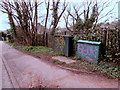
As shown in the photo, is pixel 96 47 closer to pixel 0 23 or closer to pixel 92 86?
pixel 92 86

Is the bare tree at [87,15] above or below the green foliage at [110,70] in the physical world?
above

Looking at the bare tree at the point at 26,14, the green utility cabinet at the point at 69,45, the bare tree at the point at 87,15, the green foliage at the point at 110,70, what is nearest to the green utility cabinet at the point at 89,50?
the green foliage at the point at 110,70

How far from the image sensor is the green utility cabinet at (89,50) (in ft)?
12.7

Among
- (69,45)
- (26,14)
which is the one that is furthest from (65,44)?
(26,14)

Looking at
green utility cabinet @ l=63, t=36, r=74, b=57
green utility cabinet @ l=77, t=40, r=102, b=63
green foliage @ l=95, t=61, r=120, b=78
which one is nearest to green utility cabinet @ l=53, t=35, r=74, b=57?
green utility cabinet @ l=63, t=36, r=74, b=57

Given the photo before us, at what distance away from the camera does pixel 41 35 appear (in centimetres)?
965

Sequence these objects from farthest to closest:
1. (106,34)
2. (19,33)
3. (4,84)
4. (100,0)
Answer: (100,0) → (19,33) → (106,34) → (4,84)

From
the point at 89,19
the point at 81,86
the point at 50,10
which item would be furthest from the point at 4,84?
the point at 89,19

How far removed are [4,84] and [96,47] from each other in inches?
149

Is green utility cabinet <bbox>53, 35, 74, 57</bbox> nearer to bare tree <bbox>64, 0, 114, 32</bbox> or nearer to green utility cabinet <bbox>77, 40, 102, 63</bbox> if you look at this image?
green utility cabinet <bbox>77, 40, 102, 63</bbox>

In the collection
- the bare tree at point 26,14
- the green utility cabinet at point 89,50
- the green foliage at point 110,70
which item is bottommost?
the green foliage at point 110,70

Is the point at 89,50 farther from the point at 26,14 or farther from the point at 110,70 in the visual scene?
the point at 26,14

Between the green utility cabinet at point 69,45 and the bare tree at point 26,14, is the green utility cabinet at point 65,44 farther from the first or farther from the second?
the bare tree at point 26,14

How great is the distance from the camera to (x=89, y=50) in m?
4.23
